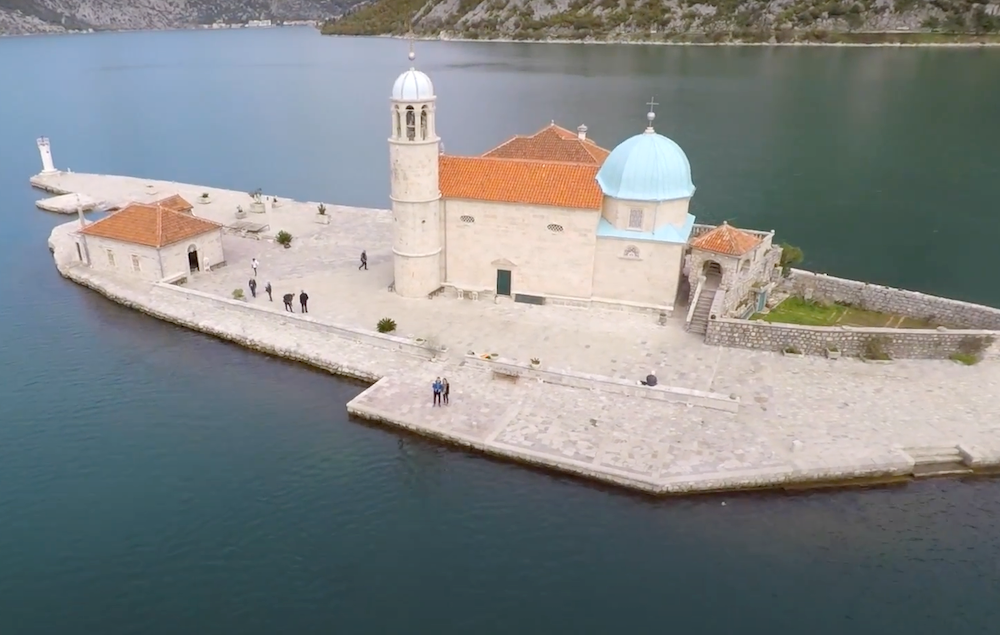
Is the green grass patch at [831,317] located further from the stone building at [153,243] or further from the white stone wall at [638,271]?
the stone building at [153,243]

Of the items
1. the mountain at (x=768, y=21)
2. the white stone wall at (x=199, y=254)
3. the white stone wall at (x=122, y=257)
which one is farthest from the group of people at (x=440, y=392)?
the mountain at (x=768, y=21)

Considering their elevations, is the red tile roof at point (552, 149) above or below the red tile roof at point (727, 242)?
above

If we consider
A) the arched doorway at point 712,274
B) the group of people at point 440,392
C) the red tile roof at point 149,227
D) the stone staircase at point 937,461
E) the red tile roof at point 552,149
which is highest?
the red tile roof at point 552,149

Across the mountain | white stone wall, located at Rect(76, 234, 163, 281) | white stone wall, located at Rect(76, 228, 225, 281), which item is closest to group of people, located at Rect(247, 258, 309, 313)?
white stone wall, located at Rect(76, 228, 225, 281)

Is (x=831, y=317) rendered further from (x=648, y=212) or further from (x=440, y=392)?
(x=440, y=392)

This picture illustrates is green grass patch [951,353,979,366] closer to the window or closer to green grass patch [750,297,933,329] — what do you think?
green grass patch [750,297,933,329]
